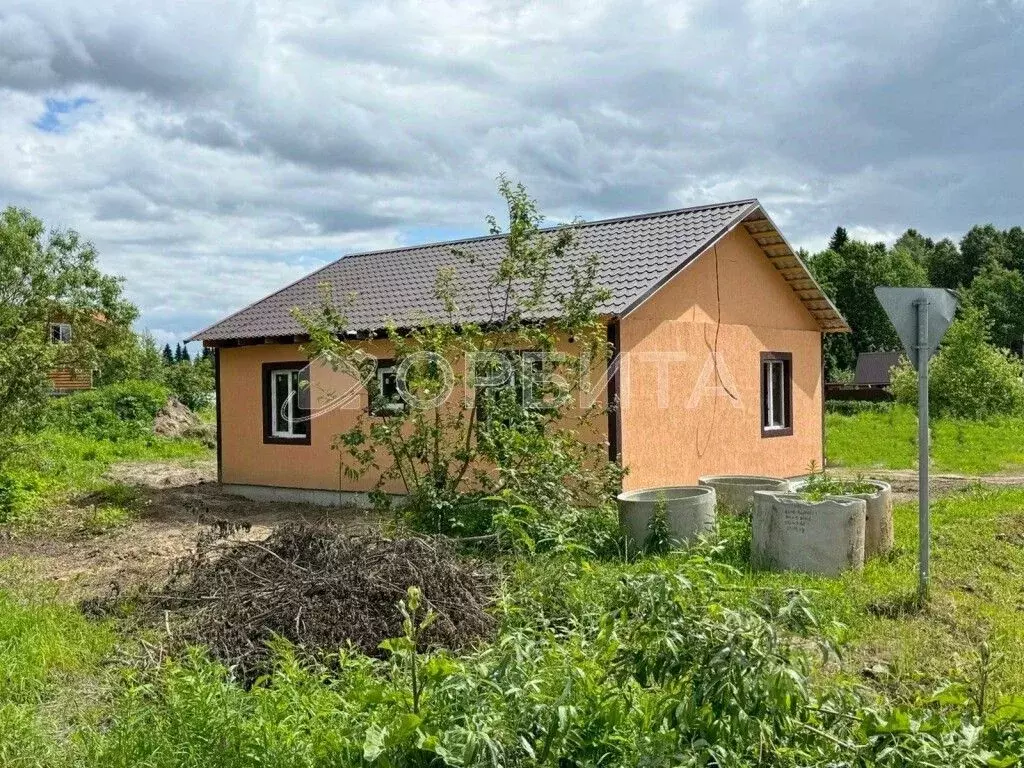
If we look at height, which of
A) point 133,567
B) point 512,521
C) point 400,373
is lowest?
point 133,567

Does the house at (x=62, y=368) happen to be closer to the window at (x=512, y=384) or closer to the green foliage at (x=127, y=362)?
the green foliage at (x=127, y=362)

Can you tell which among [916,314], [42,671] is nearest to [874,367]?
[916,314]

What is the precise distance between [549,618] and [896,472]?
547 inches

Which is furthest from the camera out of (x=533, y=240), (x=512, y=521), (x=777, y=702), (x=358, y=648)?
(x=533, y=240)

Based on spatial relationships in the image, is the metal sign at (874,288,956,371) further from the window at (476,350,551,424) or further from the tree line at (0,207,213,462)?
the tree line at (0,207,213,462)

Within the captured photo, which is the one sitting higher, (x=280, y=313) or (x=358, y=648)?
(x=280, y=313)

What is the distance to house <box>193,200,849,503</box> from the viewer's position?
42.5 feet

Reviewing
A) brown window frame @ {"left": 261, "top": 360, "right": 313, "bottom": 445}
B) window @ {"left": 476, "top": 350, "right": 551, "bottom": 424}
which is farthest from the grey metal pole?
brown window frame @ {"left": 261, "top": 360, "right": 313, "bottom": 445}

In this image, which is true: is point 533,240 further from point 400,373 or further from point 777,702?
point 777,702

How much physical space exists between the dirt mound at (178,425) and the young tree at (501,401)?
1689cm

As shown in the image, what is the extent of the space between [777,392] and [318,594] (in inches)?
450

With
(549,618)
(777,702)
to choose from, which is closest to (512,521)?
(549,618)

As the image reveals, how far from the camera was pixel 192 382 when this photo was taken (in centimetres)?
4125

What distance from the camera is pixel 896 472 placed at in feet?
59.2
